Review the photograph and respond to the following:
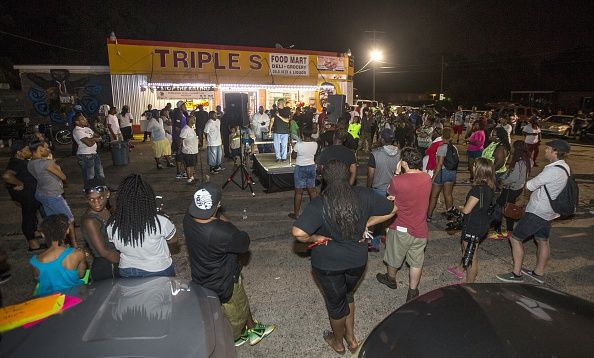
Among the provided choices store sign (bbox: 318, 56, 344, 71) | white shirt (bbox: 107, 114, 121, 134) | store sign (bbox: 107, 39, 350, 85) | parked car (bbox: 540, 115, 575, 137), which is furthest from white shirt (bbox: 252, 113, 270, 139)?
parked car (bbox: 540, 115, 575, 137)

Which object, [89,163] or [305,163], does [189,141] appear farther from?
[305,163]

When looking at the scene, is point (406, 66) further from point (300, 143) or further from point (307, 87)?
point (300, 143)

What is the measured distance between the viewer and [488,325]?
221 cm

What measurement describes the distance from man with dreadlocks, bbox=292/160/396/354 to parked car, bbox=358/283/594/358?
0.71 m

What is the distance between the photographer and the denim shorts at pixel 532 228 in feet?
15.4

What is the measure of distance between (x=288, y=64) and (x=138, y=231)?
20616 mm

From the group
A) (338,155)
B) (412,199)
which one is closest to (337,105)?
(338,155)

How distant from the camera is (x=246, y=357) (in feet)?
12.0

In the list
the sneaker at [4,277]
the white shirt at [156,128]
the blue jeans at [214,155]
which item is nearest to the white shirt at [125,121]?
the white shirt at [156,128]

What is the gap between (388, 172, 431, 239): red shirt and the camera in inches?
160

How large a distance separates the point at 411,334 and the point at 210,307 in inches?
54.1

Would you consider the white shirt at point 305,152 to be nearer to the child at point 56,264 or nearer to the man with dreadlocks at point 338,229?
the man with dreadlocks at point 338,229

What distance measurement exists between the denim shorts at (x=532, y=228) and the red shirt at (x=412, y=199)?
1553mm

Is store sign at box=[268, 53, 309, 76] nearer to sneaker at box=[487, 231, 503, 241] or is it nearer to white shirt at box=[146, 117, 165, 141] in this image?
white shirt at box=[146, 117, 165, 141]
